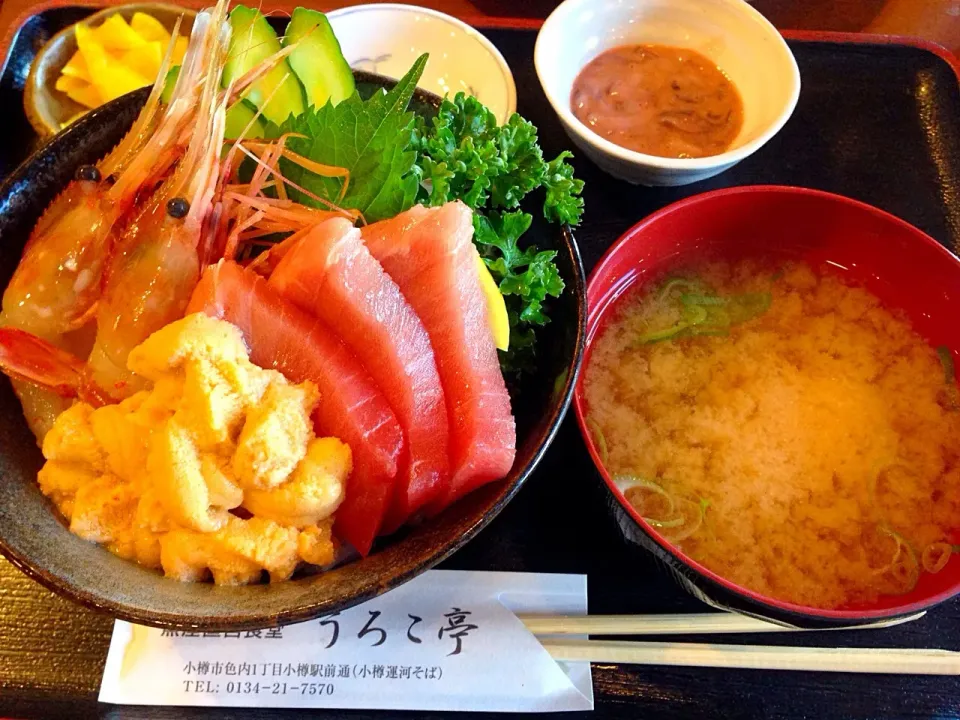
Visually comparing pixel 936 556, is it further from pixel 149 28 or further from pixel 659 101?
pixel 149 28

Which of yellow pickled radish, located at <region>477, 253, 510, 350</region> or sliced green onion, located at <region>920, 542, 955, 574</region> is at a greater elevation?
yellow pickled radish, located at <region>477, 253, 510, 350</region>

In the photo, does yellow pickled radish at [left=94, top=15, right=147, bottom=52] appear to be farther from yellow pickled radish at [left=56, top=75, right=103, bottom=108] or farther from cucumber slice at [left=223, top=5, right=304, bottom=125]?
cucumber slice at [left=223, top=5, right=304, bottom=125]

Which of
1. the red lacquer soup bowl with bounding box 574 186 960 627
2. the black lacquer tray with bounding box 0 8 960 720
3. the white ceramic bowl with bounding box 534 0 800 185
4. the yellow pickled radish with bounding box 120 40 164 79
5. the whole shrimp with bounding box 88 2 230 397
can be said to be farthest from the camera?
the yellow pickled radish with bounding box 120 40 164 79

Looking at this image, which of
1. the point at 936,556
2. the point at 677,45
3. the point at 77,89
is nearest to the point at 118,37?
the point at 77,89

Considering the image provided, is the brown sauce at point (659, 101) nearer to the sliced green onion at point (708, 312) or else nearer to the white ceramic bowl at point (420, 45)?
the white ceramic bowl at point (420, 45)

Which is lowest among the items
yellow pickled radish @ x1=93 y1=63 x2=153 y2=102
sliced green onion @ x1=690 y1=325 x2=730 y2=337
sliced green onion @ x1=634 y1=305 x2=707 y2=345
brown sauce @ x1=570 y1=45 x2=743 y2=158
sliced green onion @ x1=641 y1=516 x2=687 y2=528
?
sliced green onion @ x1=641 y1=516 x2=687 y2=528

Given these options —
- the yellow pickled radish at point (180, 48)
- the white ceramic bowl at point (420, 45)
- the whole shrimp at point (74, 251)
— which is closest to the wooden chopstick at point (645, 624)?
the whole shrimp at point (74, 251)

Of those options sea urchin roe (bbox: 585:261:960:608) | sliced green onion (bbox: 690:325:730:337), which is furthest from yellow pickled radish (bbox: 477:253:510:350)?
sliced green onion (bbox: 690:325:730:337)
